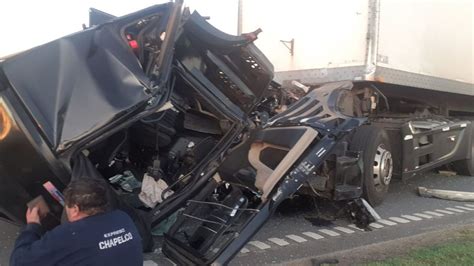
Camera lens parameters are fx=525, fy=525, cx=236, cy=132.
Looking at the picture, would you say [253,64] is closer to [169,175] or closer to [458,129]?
[169,175]

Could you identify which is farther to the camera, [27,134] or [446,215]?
[446,215]

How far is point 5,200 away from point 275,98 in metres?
2.95

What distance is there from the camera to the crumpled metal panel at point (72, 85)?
3363 mm

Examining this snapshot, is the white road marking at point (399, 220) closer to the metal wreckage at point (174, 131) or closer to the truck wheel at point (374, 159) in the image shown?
the truck wheel at point (374, 159)

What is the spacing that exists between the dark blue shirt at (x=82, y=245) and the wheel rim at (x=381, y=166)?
3.91 m

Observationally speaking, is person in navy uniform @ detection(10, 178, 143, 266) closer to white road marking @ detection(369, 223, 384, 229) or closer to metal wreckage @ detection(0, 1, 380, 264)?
metal wreckage @ detection(0, 1, 380, 264)

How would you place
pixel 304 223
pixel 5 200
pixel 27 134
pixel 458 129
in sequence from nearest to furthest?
pixel 27 134, pixel 5 200, pixel 304 223, pixel 458 129

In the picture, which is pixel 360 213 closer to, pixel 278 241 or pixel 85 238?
pixel 278 241

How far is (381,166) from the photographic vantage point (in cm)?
600

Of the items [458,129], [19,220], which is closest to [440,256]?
[19,220]

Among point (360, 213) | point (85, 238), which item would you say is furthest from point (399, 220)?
point (85, 238)

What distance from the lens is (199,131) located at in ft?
16.4

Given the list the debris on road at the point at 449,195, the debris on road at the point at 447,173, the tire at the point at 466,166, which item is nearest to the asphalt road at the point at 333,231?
the debris on road at the point at 449,195

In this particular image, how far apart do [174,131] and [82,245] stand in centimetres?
223
